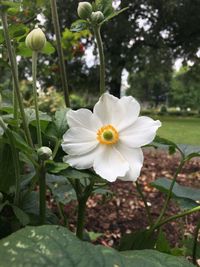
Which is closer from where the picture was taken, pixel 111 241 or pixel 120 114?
pixel 120 114

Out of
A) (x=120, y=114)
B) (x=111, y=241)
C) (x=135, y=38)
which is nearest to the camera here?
(x=120, y=114)

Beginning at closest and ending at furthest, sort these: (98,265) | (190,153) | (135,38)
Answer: (98,265), (190,153), (135,38)

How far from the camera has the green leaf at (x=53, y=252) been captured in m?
0.36

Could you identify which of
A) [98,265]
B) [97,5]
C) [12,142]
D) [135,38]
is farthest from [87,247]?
[135,38]

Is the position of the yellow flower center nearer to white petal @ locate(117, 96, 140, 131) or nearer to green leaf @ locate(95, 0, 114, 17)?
white petal @ locate(117, 96, 140, 131)

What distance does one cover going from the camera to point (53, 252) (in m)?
0.37

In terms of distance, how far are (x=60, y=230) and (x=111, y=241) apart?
163 cm

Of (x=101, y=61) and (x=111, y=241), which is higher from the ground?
(x=101, y=61)

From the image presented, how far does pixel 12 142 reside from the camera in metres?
0.47

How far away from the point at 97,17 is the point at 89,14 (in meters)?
0.02

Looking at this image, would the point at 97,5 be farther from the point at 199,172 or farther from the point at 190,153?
the point at 199,172

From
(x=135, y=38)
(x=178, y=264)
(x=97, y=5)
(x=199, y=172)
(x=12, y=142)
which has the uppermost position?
(x=135, y=38)

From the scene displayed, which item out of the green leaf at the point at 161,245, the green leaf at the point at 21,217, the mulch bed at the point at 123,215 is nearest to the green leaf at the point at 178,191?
the green leaf at the point at 161,245

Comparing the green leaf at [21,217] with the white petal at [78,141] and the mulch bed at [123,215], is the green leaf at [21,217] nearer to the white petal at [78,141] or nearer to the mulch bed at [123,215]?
the white petal at [78,141]
